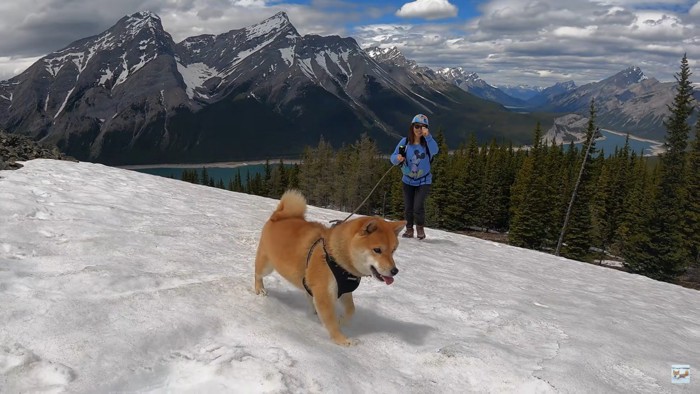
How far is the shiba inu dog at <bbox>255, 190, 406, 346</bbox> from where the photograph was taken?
4.81m

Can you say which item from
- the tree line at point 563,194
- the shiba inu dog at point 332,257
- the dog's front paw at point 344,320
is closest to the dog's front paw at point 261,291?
the shiba inu dog at point 332,257

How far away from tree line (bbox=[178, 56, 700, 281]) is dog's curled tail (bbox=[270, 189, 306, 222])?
69.7 ft

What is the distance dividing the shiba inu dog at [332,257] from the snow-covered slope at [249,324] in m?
0.45

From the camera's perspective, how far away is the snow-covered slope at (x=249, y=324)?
4.07 metres

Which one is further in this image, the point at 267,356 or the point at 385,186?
the point at 385,186

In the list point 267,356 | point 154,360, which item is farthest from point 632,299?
point 154,360

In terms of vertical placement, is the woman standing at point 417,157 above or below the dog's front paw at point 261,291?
above

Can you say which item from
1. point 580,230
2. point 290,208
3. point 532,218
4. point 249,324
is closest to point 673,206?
point 580,230

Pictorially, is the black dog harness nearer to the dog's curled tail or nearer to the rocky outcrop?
the dog's curled tail

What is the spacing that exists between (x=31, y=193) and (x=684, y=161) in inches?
2289

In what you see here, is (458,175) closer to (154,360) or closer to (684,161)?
(684,161)

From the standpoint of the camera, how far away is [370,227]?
481 cm

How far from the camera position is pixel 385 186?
78.4 metres

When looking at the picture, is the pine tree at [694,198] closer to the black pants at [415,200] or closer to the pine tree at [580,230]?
the pine tree at [580,230]
